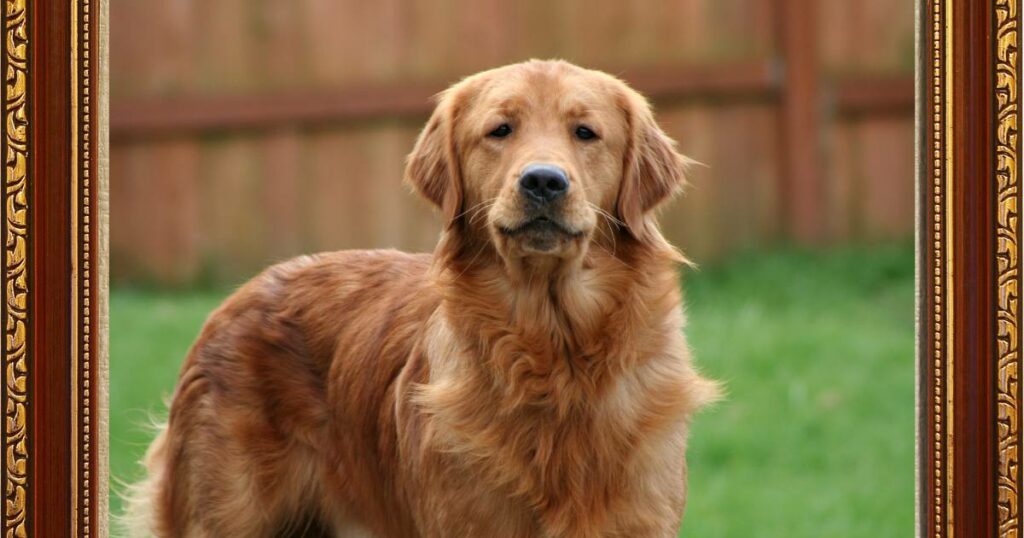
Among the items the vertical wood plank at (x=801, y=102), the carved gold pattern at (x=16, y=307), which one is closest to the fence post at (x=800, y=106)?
the vertical wood plank at (x=801, y=102)

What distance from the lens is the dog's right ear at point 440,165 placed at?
5.07 m

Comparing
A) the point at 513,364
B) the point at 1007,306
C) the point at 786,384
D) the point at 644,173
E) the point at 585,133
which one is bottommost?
the point at 786,384

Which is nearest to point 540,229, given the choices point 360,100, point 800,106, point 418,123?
point 418,123

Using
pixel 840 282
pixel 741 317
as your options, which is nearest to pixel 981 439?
Answer: pixel 741 317

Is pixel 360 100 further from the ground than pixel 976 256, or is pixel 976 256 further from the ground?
pixel 360 100

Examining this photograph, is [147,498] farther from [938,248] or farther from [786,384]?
[786,384]

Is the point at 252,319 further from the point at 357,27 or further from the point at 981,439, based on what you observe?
the point at 357,27

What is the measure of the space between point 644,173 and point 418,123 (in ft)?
20.6

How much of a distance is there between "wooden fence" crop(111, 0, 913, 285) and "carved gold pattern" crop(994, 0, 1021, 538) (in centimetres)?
697

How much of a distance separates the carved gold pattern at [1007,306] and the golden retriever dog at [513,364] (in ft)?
3.19

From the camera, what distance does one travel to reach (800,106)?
11344mm

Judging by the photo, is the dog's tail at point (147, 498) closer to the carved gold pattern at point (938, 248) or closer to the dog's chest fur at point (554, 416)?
the dog's chest fur at point (554, 416)

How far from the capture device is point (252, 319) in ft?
18.6

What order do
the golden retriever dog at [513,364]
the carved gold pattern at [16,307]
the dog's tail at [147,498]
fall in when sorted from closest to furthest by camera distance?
the carved gold pattern at [16,307], the golden retriever dog at [513,364], the dog's tail at [147,498]
